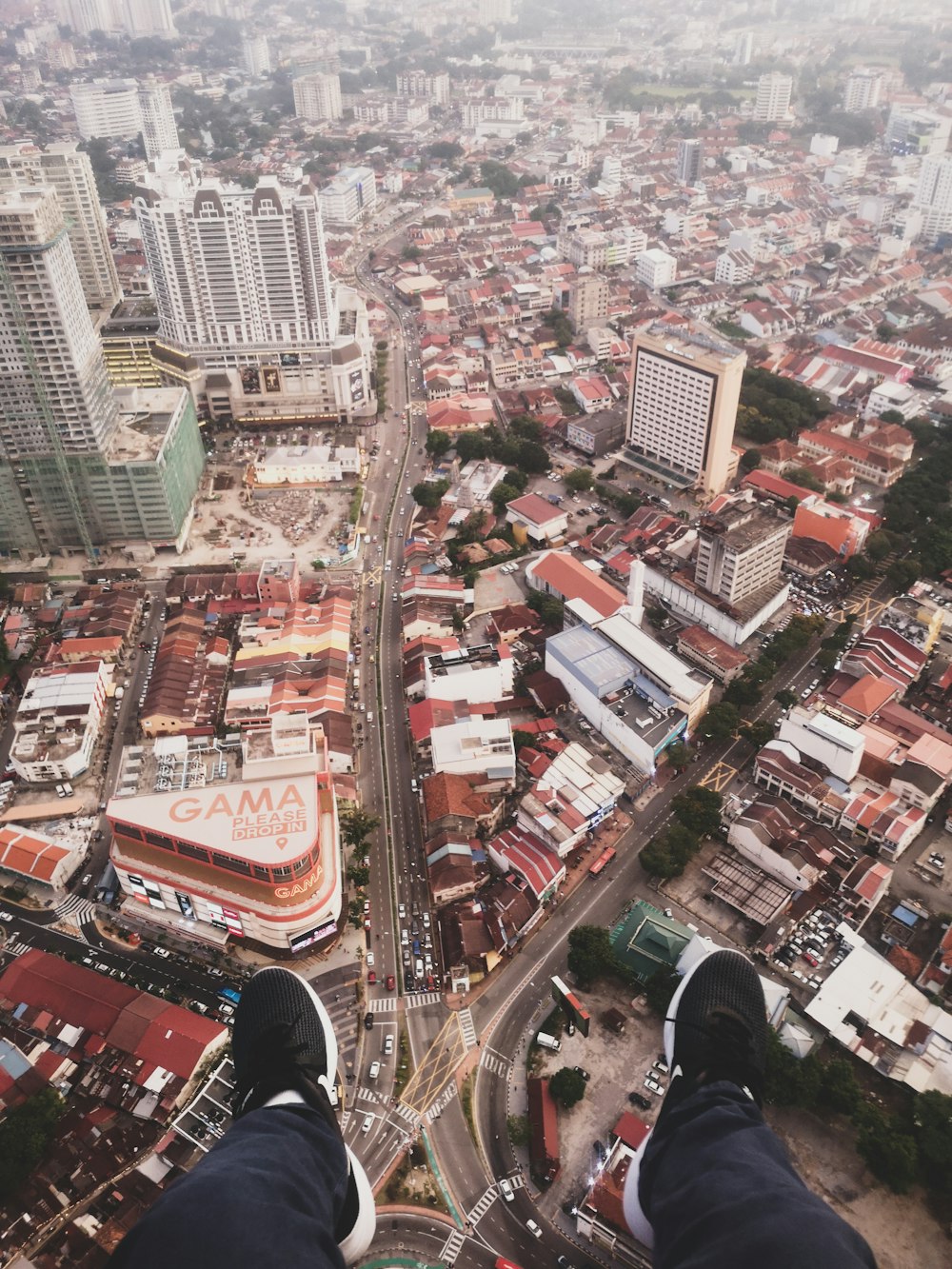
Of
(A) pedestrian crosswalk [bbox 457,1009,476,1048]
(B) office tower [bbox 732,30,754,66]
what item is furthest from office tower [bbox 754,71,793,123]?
(A) pedestrian crosswalk [bbox 457,1009,476,1048]

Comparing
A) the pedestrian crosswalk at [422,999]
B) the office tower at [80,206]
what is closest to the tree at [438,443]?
the office tower at [80,206]

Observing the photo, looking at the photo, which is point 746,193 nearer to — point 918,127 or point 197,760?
point 918,127

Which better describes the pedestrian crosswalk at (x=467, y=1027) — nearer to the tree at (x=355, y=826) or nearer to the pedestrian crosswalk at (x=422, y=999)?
the pedestrian crosswalk at (x=422, y=999)

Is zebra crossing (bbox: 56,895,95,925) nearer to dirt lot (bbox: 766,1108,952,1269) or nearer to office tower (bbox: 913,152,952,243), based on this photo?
dirt lot (bbox: 766,1108,952,1269)

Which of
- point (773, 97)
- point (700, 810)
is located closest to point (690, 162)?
point (773, 97)

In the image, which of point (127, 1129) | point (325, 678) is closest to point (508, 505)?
point (325, 678)

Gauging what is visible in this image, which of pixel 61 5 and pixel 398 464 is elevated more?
pixel 61 5
